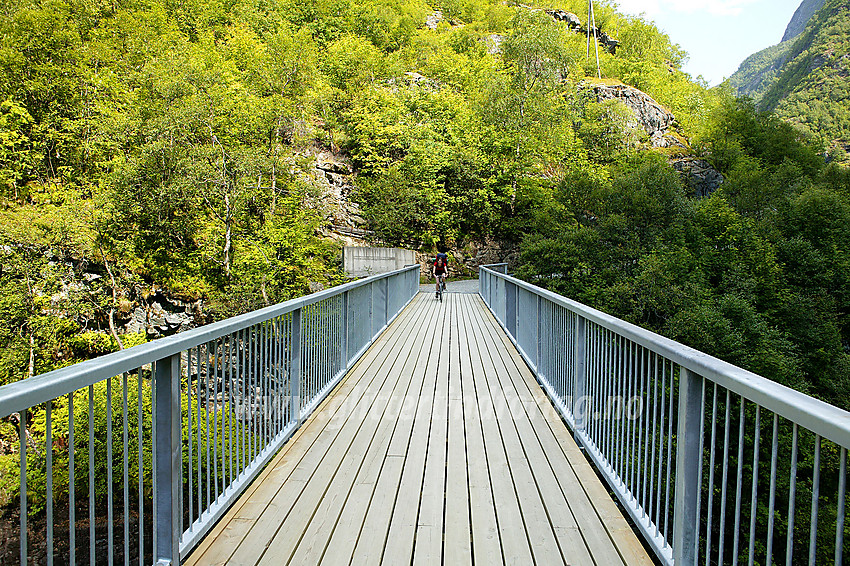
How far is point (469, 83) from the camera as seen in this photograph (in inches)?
1647

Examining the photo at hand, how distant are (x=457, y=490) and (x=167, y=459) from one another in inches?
67.7

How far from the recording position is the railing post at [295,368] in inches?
153

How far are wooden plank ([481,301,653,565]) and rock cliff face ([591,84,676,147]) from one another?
143 feet

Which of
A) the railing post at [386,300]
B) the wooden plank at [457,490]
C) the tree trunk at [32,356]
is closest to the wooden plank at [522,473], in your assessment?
the wooden plank at [457,490]

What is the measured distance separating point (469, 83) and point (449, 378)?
40338mm

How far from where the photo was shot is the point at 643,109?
142 feet

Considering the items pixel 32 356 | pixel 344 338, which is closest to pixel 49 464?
pixel 344 338

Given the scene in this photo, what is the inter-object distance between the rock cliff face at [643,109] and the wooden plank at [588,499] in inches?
1719

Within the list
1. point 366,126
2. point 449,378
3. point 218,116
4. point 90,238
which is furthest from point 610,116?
point 449,378

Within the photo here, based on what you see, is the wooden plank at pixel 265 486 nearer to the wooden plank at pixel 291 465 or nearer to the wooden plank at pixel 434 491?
the wooden plank at pixel 291 465

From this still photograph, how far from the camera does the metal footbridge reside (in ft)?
5.22

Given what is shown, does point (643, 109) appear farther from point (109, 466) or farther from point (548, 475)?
point (109, 466)

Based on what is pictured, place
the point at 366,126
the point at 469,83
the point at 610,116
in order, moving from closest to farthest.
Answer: the point at 366,126, the point at 610,116, the point at 469,83

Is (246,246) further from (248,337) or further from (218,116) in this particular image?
(248,337)
